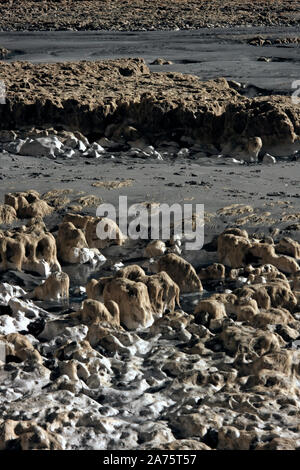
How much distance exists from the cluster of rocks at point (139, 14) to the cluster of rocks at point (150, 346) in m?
17.3

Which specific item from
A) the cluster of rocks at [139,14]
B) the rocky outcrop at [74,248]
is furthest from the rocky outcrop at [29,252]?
the cluster of rocks at [139,14]

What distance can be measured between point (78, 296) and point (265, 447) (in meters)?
3.38

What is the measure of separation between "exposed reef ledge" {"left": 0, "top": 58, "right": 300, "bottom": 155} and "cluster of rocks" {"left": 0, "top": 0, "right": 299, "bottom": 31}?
10.6 m

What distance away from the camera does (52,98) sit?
1404 cm

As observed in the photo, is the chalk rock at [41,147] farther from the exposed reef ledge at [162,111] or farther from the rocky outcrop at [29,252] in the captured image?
the rocky outcrop at [29,252]

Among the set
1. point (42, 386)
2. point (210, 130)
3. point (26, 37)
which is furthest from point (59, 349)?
point (26, 37)

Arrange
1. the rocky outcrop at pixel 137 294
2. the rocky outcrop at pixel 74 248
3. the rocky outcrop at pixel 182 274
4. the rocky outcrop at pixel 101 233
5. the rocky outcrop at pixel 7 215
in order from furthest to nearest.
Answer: the rocky outcrop at pixel 7 215 → the rocky outcrop at pixel 101 233 → the rocky outcrop at pixel 74 248 → the rocky outcrop at pixel 182 274 → the rocky outcrop at pixel 137 294

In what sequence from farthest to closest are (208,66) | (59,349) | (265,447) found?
1. (208,66)
2. (59,349)
3. (265,447)

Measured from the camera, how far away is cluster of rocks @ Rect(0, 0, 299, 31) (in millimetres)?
25516

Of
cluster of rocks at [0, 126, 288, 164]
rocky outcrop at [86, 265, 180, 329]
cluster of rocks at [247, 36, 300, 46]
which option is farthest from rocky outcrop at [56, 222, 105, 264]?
cluster of rocks at [247, 36, 300, 46]

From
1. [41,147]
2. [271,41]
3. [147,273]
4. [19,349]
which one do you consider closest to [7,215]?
[147,273]

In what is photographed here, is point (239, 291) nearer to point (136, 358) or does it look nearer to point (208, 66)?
point (136, 358)

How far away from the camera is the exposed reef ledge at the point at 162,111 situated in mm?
13023

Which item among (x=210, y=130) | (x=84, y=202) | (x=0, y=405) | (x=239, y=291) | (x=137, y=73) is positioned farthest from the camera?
(x=137, y=73)
